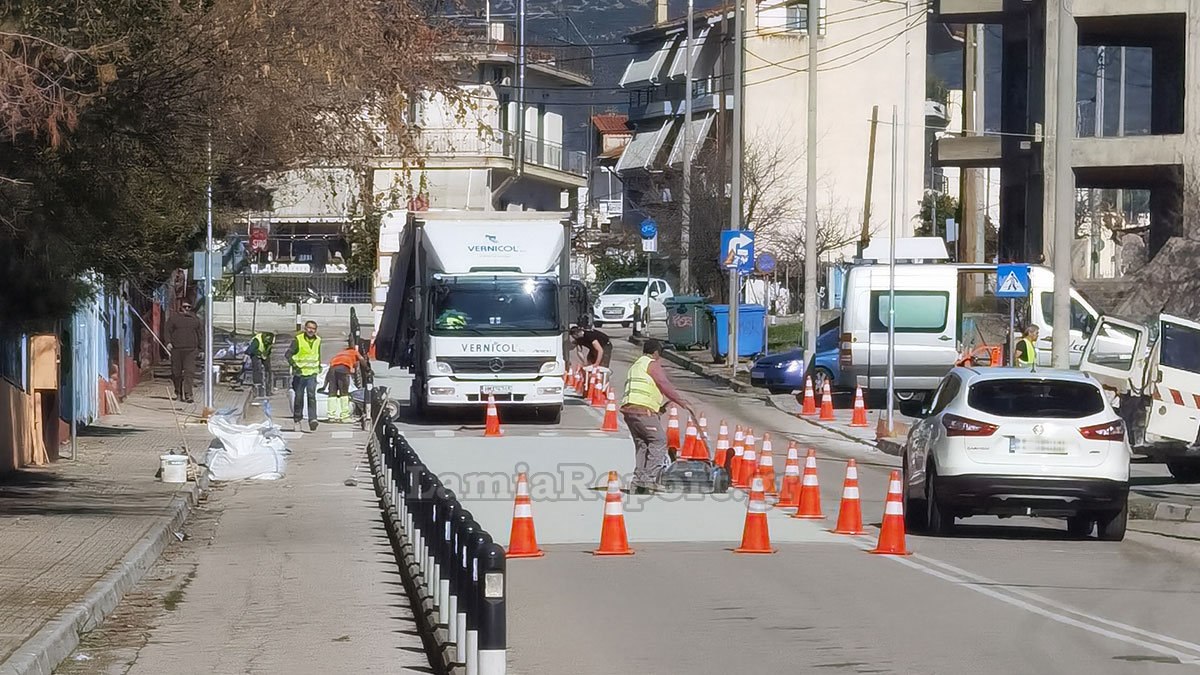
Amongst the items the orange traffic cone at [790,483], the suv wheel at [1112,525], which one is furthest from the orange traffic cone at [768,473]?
the suv wheel at [1112,525]

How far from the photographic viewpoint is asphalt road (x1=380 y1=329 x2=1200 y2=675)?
10.3 meters

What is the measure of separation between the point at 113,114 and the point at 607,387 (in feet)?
65.2

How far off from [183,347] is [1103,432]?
22881 millimetres

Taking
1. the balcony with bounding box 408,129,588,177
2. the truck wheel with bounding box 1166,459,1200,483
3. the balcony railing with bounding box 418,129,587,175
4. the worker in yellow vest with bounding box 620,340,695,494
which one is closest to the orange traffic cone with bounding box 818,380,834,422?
the truck wheel with bounding box 1166,459,1200,483

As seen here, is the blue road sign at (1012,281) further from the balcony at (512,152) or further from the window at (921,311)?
the balcony at (512,152)

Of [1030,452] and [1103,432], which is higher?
[1103,432]

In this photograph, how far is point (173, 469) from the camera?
21.5 m

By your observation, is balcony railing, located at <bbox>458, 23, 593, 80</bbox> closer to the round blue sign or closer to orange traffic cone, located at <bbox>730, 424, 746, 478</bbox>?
the round blue sign

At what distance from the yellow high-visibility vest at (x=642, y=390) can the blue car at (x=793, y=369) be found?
636 inches

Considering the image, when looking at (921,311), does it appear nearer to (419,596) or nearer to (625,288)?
(419,596)

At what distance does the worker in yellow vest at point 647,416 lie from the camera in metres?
19.9

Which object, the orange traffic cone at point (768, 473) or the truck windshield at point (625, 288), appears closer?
the orange traffic cone at point (768, 473)

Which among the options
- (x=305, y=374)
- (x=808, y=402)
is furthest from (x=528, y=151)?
(x=305, y=374)

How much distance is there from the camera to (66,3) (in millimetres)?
14234
